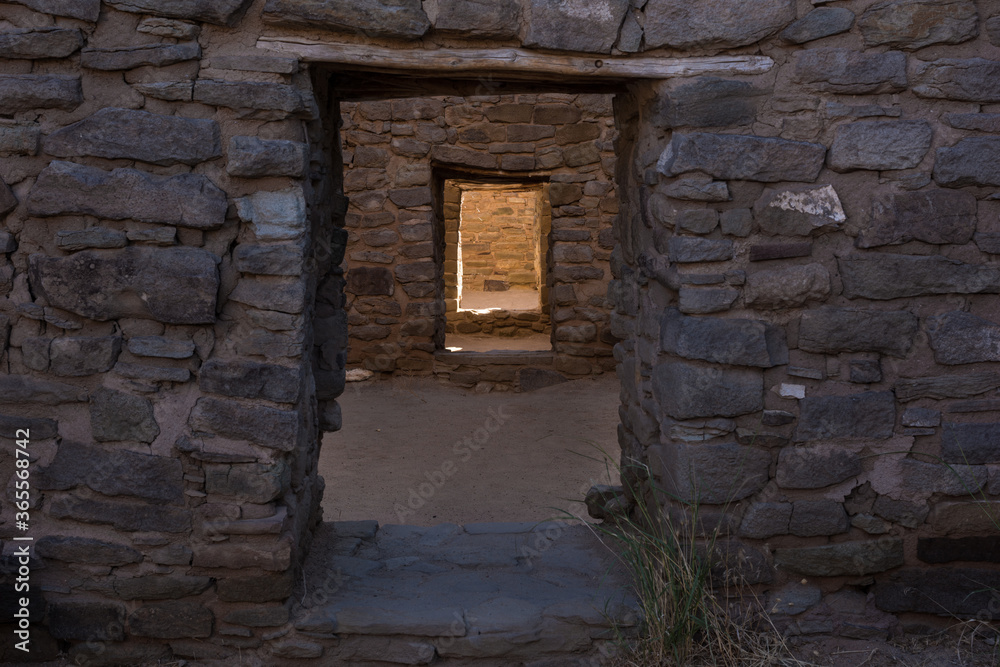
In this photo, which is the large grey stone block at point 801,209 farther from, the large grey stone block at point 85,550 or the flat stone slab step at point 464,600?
the large grey stone block at point 85,550

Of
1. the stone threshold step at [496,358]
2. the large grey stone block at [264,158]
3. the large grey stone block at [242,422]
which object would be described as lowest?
the stone threshold step at [496,358]

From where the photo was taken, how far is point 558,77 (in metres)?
2.61

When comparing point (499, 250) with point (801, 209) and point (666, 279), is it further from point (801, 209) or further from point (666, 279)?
point (801, 209)

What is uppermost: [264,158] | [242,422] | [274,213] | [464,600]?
[264,158]

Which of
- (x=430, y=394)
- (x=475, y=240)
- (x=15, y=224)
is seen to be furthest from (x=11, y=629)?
(x=475, y=240)

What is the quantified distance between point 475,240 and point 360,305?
14.8ft

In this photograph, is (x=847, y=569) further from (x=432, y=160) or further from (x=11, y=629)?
(x=432, y=160)

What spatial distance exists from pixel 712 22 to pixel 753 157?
450 millimetres

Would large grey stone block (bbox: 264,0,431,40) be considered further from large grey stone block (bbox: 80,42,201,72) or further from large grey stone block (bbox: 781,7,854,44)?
large grey stone block (bbox: 781,7,854,44)

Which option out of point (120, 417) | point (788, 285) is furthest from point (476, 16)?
point (120, 417)

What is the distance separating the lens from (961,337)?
2.46m

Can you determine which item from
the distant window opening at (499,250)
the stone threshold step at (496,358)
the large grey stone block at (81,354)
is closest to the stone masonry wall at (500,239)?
the distant window opening at (499,250)

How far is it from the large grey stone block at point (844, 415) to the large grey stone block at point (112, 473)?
6.66 ft

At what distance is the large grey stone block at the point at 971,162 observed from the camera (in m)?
2.42
